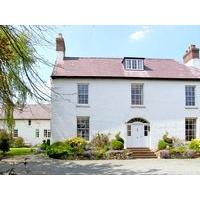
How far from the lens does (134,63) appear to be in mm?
15688

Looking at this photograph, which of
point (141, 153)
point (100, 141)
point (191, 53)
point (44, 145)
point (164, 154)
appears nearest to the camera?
point (44, 145)

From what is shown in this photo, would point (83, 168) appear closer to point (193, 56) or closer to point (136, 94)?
point (136, 94)

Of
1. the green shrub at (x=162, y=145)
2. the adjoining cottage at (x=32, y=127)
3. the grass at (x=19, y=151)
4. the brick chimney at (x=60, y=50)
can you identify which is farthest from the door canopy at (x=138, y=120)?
the grass at (x=19, y=151)

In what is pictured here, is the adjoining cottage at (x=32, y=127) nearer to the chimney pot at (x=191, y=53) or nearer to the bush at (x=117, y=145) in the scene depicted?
the bush at (x=117, y=145)

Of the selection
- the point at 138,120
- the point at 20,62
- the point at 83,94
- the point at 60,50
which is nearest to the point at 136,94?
the point at 138,120

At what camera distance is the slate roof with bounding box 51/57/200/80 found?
15102 mm

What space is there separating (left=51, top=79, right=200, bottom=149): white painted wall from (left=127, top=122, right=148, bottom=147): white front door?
28 cm

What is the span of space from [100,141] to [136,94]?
2364mm

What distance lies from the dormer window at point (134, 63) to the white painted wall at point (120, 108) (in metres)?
0.62

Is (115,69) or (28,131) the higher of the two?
(115,69)
